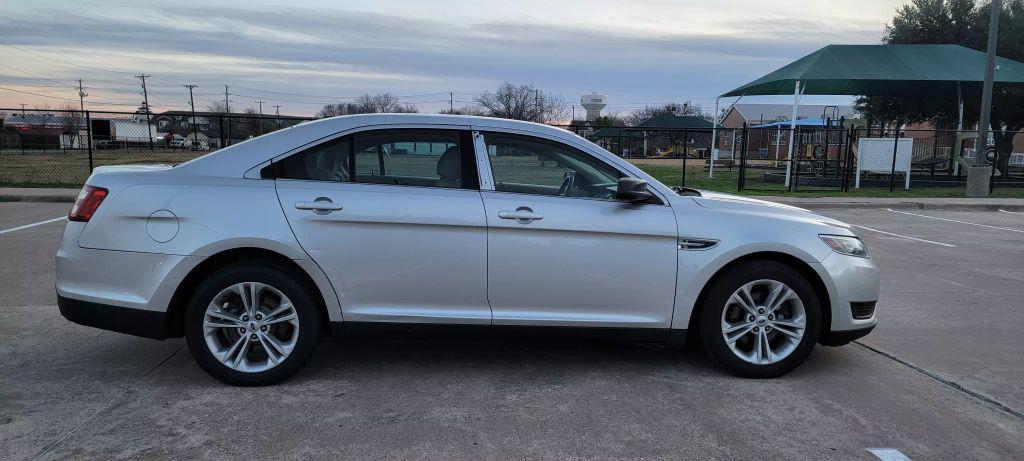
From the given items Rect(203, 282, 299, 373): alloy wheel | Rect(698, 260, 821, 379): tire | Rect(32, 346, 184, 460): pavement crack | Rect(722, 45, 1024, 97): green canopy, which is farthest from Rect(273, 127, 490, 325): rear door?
Rect(722, 45, 1024, 97): green canopy

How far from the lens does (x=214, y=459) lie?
3195 mm

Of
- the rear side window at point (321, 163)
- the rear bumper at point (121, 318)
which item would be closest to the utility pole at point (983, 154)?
the rear side window at point (321, 163)

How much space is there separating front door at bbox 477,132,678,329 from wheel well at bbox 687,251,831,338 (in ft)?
0.80

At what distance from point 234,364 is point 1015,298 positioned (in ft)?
24.3

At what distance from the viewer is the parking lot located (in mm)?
3389

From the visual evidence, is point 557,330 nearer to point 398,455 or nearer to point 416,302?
point 416,302

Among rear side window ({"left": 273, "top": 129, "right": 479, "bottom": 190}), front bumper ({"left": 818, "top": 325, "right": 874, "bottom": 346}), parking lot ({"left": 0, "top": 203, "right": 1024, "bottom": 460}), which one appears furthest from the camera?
front bumper ({"left": 818, "top": 325, "right": 874, "bottom": 346})

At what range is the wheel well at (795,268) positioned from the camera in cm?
431

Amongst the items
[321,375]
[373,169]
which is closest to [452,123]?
[373,169]

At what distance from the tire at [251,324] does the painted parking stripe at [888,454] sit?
314 cm

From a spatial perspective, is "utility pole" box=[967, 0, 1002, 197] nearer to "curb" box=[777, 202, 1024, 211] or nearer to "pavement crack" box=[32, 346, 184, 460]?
"curb" box=[777, 202, 1024, 211]

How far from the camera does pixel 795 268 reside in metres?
4.41

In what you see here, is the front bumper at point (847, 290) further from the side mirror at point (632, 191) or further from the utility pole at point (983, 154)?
the utility pole at point (983, 154)

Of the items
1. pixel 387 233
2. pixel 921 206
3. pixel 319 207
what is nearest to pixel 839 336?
pixel 387 233
